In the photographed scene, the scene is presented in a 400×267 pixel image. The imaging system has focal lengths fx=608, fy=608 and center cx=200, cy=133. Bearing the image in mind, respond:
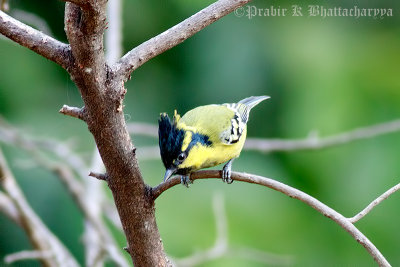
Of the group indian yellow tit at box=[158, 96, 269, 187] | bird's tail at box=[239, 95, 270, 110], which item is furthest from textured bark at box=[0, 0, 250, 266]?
bird's tail at box=[239, 95, 270, 110]

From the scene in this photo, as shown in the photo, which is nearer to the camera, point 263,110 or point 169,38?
point 169,38

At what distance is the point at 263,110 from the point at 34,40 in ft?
6.93

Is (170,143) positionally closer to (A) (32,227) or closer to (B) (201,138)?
(B) (201,138)

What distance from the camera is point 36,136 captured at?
110 inches

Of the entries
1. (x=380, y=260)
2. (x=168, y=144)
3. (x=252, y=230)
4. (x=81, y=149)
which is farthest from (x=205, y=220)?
(x=380, y=260)

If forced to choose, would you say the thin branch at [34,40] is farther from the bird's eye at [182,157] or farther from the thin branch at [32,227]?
the thin branch at [32,227]

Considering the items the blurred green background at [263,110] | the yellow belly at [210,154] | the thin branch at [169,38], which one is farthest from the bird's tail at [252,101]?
the thin branch at [169,38]

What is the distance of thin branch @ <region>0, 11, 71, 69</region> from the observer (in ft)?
3.14

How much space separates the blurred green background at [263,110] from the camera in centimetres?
271

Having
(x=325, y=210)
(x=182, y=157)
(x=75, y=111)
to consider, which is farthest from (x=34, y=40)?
(x=182, y=157)

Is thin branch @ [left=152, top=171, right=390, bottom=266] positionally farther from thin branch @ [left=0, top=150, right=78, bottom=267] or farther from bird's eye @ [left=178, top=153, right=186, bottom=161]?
thin branch @ [left=0, top=150, right=78, bottom=267]

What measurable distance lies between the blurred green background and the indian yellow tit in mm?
683

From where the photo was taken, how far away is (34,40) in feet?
3.18

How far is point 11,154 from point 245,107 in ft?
4.33
